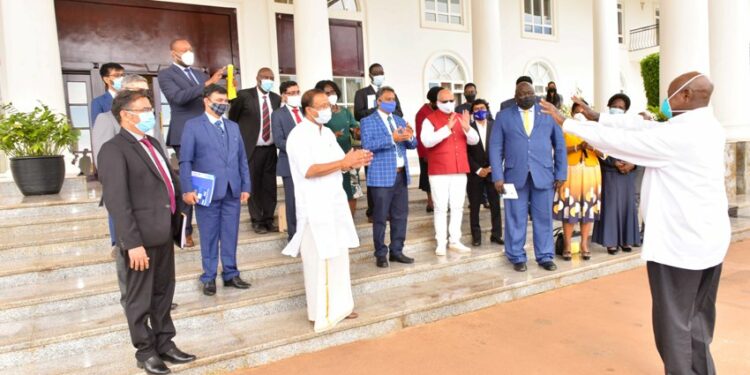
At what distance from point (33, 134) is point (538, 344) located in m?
6.01

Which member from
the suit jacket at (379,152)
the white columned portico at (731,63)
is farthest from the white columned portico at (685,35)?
the suit jacket at (379,152)

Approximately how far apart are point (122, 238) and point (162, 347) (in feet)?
2.84

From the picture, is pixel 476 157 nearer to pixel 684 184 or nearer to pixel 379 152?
pixel 379 152

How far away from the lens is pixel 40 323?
12.4 feet

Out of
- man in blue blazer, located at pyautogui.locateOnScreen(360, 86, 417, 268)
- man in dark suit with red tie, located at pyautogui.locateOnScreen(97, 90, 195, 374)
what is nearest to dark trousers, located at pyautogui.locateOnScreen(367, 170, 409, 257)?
man in blue blazer, located at pyautogui.locateOnScreen(360, 86, 417, 268)

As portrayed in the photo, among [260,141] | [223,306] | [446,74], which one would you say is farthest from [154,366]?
[446,74]

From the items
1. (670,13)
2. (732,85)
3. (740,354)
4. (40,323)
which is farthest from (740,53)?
(40,323)

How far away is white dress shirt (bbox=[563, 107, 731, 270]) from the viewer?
282cm

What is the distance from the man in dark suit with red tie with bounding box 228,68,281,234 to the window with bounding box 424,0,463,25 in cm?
820

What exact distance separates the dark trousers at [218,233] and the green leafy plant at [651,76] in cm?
1696

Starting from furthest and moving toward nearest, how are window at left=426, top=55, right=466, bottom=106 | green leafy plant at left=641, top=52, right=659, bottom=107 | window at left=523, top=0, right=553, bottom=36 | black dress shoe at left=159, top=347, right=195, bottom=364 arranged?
1. green leafy plant at left=641, top=52, right=659, bottom=107
2. window at left=523, top=0, right=553, bottom=36
3. window at left=426, top=55, right=466, bottom=106
4. black dress shoe at left=159, top=347, right=195, bottom=364

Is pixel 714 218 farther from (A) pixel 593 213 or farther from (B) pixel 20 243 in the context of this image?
(B) pixel 20 243

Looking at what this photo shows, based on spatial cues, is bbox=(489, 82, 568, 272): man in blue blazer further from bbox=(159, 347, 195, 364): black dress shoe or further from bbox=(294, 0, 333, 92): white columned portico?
bbox=(159, 347, 195, 364): black dress shoe

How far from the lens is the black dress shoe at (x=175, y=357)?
3348mm
